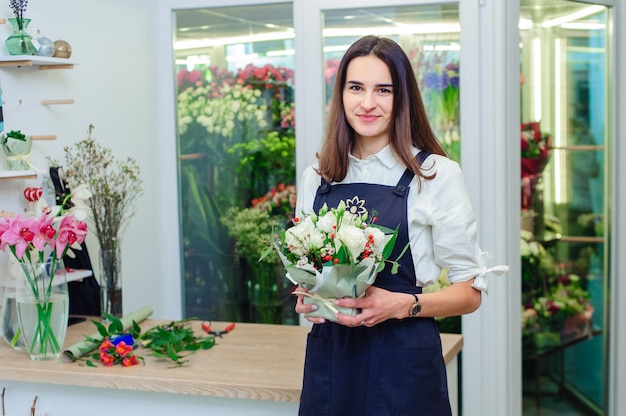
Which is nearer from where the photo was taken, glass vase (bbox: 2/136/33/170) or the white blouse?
the white blouse

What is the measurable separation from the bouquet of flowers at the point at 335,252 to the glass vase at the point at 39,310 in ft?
3.68

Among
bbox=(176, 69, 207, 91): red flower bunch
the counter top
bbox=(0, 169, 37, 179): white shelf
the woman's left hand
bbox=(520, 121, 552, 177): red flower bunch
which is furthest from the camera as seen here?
bbox=(176, 69, 207, 91): red flower bunch

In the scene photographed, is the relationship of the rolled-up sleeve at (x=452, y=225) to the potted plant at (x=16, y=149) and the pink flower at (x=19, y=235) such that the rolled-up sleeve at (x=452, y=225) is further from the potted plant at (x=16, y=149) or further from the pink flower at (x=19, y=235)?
the potted plant at (x=16, y=149)

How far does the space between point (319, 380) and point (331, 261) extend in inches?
15.3

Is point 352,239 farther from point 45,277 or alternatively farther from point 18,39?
point 18,39

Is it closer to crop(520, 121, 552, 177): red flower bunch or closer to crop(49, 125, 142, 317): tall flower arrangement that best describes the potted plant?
crop(49, 125, 142, 317): tall flower arrangement

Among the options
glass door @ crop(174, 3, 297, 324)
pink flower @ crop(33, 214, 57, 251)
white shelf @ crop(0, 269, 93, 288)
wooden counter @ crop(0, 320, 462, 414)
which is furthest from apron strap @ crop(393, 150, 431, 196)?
glass door @ crop(174, 3, 297, 324)

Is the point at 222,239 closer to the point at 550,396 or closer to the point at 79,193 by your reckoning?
the point at 79,193

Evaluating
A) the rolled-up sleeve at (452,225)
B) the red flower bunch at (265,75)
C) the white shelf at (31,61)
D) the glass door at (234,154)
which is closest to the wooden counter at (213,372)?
the rolled-up sleeve at (452,225)

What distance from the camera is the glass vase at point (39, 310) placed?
108 inches

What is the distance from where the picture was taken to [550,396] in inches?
157

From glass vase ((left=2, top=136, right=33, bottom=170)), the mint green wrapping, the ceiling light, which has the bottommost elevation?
→ the mint green wrapping

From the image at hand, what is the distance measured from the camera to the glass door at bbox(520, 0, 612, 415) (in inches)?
150

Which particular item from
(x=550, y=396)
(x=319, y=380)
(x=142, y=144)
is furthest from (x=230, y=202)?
(x=319, y=380)
